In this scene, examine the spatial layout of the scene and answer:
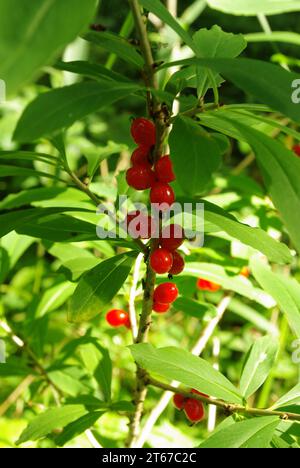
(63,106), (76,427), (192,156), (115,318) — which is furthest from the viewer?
(115,318)

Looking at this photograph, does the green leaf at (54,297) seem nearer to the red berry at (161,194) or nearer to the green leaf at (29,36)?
the red berry at (161,194)

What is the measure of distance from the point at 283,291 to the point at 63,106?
547 millimetres

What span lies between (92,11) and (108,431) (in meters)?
1.11

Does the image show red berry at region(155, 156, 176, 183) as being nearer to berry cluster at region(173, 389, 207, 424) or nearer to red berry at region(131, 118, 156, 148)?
red berry at region(131, 118, 156, 148)

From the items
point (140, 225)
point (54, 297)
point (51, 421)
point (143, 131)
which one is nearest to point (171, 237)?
point (140, 225)

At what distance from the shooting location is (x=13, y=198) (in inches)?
38.1

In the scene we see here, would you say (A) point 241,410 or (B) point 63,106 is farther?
(A) point 241,410

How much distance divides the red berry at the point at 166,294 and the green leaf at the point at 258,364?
0.61 ft

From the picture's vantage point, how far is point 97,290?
2.50 ft

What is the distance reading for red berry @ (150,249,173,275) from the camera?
0.68 m

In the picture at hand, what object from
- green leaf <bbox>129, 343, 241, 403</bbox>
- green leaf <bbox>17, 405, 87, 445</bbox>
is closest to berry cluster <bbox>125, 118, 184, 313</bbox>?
green leaf <bbox>129, 343, 241, 403</bbox>

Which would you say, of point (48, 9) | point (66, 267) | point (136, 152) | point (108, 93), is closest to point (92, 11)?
point (48, 9)

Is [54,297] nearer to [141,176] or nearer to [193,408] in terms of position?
[193,408]

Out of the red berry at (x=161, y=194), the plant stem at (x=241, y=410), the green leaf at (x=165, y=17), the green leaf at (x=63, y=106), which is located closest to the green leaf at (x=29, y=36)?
the green leaf at (x=63, y=106)
